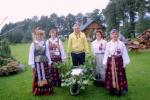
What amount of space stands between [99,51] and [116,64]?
2.94 ft

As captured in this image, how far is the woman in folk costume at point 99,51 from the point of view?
352 inches

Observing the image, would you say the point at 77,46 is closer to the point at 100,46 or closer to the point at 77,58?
the point at 77,58

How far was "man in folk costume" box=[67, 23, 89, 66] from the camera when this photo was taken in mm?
9008

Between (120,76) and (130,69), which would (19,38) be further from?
(120,76)

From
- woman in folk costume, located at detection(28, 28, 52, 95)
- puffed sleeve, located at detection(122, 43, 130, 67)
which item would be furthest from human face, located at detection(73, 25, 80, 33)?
puffed sleeve, located at detection(122, 43, 130, 67)

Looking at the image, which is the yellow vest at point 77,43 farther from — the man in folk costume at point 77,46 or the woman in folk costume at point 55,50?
the woman in folk costume at point 55,50

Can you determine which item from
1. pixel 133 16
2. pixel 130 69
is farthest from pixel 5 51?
pixel 133 16

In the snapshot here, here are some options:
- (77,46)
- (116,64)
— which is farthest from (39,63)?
(116,64)

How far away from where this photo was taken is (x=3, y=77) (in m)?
11.7

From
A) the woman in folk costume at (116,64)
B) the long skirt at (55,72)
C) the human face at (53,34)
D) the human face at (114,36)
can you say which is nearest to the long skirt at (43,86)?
the long skirt at (55,72)

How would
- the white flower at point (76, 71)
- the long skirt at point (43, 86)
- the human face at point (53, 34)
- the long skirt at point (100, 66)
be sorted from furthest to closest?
1. the long skirt at point (100, 66)
2. the human face at point (53, 34)
3. the long skirt at point (43, 86)
4. the white flower at point (76, 71)

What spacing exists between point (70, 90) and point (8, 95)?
1.60m

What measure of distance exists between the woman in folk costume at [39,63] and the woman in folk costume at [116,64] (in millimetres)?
1509

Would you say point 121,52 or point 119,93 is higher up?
point 121,52
